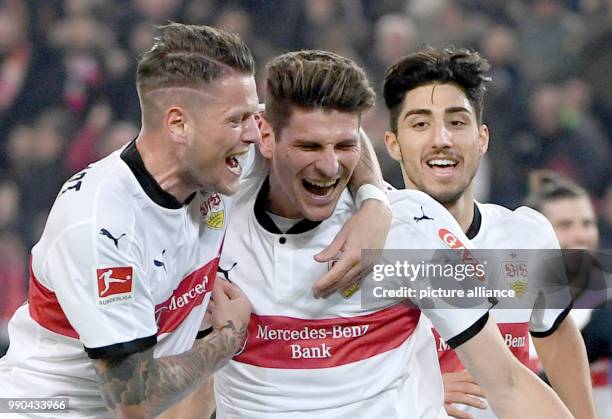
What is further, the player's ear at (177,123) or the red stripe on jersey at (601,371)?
the red stripe on jersey at (601,371)

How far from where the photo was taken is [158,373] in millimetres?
2623

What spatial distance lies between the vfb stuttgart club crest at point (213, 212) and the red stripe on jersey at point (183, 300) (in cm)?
11

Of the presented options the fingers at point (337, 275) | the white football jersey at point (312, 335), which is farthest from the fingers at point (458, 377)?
the fingers at point (337, 275)

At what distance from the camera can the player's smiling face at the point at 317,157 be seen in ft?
9.19

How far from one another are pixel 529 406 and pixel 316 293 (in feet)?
1.99

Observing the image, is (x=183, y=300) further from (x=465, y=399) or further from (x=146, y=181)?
(x=465, y=399)

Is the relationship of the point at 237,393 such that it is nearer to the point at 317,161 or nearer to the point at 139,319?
the point at 139,319

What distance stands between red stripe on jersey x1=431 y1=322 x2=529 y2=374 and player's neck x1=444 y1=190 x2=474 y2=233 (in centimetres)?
34

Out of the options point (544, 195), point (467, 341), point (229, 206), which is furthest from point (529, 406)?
point (544, 195)

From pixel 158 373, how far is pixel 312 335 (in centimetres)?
45

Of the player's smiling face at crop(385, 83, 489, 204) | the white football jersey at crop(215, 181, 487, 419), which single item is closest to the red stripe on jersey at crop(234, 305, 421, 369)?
the white football jersey at crop(215, 181, 487, 419)

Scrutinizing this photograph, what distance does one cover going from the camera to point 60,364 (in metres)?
2.73

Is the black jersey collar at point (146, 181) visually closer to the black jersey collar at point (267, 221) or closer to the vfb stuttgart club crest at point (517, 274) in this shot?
the black jersey collar at point (267, 221)

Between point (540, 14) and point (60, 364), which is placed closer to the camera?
point (60, 364)
